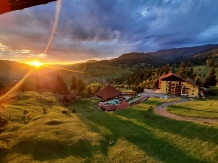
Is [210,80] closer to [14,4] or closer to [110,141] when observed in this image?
[110,141]

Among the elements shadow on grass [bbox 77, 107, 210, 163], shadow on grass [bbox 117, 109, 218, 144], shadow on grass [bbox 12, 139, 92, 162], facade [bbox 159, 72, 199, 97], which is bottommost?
shadow on grass [bbox 12, 139, 92, 162]

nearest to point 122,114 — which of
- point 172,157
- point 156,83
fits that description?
point 172,157

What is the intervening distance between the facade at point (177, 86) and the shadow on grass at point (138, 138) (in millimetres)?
33333

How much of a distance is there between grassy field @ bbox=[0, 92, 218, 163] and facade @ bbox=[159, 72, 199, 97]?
97.4ft

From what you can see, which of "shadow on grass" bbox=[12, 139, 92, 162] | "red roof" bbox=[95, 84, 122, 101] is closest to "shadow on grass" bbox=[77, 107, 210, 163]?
"shadow on grass" bbox=[12, 139, 92, 162]

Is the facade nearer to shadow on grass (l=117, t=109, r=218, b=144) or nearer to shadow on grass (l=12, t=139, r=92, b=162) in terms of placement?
shadow on grass (l=117, t=109, r=218, b=144)

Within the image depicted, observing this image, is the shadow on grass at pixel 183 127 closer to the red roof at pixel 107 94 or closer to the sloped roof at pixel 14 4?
the red roof at pixel 107 94

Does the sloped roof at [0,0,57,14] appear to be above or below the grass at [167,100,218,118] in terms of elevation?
above

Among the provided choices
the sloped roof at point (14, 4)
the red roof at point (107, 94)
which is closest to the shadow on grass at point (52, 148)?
the sloped roof at point (14, 4)

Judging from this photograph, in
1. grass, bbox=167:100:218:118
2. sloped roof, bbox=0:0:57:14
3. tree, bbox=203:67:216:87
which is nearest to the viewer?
sloped roof, bbox=0:0:57:14

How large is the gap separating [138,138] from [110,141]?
426cm

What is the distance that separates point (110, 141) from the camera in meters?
23.8

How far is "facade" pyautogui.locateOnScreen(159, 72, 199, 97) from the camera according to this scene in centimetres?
5381

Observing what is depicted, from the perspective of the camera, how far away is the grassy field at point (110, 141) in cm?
1977
